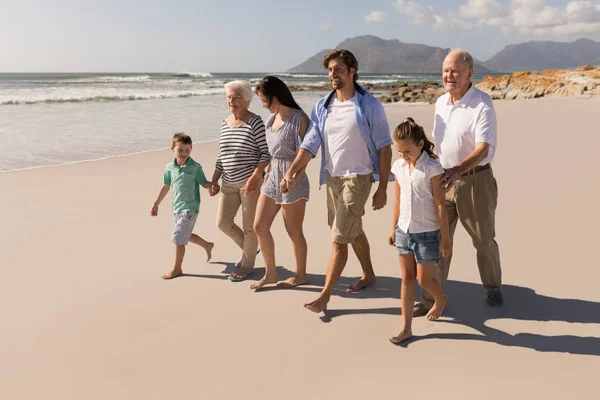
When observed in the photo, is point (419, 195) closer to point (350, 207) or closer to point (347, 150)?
point (350, 207)

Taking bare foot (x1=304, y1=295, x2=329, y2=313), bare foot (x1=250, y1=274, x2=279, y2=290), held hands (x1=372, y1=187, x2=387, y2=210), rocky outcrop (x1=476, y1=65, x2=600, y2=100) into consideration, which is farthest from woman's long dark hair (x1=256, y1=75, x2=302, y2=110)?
rocky outcrop (x1=476, y1=65, x2=600, y2=100)

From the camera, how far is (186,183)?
4.49 metres

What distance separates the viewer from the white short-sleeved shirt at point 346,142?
3.62 meters

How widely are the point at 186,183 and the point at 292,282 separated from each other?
1233mm

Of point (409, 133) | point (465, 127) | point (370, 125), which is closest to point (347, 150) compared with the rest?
point (370, 125)

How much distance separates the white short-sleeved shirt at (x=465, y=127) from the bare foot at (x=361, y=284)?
3.98 ft

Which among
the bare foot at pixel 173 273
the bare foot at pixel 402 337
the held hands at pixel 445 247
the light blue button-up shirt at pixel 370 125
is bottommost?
the bare foot at pixel 173 273

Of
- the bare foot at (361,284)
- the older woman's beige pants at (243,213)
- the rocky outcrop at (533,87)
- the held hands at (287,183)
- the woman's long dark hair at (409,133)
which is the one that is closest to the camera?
the woman's long dark hair at (409,133)

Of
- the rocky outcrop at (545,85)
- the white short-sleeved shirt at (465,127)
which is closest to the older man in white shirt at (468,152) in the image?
the white short-sleeved shirt at (465,127)

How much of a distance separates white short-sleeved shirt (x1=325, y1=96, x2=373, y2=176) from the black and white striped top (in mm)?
788

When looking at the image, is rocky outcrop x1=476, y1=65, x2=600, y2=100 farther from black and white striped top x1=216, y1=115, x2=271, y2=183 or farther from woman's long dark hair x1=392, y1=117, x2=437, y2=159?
woman's long dark hair x1=392, y1=117, x2=437, y2=159

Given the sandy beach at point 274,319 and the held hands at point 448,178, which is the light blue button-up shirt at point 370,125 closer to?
the held hands at point 448,178

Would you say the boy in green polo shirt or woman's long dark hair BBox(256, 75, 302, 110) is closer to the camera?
woman's long dark hair BBox(256, 75, 302, 110)

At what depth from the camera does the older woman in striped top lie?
14.1ft
